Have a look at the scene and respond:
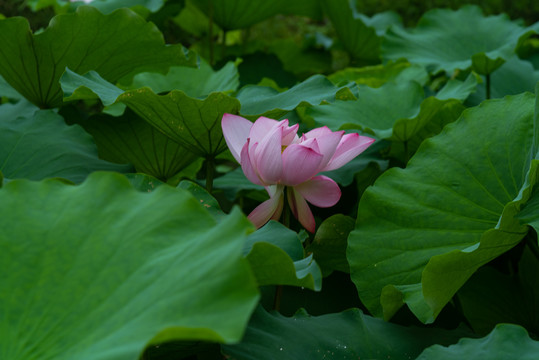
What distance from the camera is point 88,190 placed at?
607 millimetres

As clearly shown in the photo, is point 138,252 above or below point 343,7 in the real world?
above

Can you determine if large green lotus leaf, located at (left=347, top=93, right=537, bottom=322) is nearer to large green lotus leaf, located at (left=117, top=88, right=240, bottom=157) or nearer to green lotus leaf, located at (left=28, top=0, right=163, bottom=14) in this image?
large green lotus leaf, located at (left=117, top=88, right=240, bottom=157)

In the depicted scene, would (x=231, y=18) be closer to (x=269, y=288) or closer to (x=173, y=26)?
(x=173, y=26)

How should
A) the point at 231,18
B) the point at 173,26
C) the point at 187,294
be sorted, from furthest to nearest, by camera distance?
the point at 173,26 → the point at 231,18 → the point at 187,294

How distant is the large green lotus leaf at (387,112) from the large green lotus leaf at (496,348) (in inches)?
20.3

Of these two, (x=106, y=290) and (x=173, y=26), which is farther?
(x=173, y=26)

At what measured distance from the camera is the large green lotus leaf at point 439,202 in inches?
35.2

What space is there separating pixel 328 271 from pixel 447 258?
28 centimetres

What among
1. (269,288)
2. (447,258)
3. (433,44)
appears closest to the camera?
(447,258)

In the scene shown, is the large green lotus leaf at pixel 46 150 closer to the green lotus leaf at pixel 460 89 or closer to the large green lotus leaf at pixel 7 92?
the large green lotus leaf at pixel 7 92

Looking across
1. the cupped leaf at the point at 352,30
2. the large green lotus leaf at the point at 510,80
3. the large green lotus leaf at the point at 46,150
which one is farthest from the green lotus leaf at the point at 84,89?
the cupped leaf at the point at 352,30

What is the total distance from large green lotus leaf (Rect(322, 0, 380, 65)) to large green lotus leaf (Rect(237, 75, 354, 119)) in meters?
1.16

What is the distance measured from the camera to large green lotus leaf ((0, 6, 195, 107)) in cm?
117

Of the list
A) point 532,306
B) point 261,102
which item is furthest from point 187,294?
point 532,306
